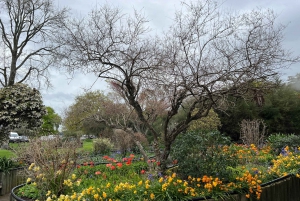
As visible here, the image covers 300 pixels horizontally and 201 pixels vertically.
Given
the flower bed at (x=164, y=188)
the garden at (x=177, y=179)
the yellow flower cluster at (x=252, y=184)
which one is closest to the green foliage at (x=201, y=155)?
the garden at (x=177, y=179)

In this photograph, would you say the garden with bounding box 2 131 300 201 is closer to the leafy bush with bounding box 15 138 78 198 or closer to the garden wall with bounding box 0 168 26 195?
the leafy bush with bounding box 15 138 78 198

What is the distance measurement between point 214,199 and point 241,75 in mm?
2407

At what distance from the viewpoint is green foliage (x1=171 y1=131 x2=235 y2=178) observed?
5.23 metres

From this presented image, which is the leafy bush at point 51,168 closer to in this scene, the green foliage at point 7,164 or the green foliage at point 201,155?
the green foliage at point 201,155

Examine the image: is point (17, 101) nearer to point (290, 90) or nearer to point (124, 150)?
point (124, 150)

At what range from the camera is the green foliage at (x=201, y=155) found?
206 inches

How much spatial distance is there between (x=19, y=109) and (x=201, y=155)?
10281 mm

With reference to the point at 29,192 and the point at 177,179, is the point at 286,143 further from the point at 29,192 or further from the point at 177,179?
the point at 29,192

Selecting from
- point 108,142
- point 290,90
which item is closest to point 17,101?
point 108,142

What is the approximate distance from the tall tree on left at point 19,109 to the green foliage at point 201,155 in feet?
30.5

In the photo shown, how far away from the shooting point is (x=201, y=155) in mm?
5387

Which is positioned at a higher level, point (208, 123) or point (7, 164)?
point (208, 123)

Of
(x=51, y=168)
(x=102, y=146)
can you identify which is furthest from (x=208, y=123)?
(x=51, y=168)

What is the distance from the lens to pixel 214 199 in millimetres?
4613
